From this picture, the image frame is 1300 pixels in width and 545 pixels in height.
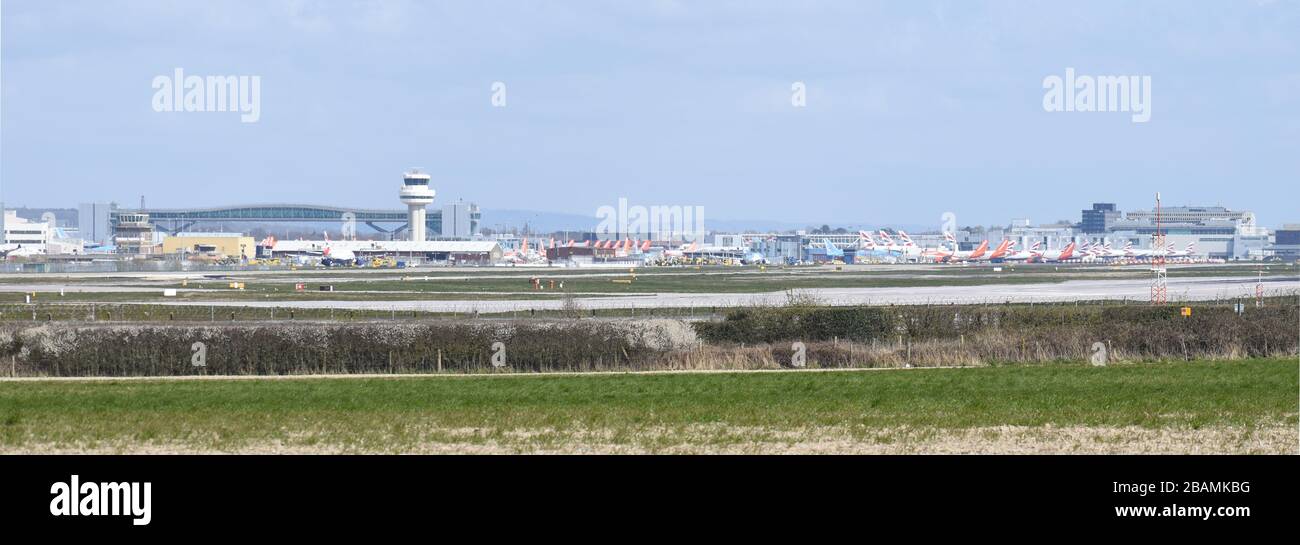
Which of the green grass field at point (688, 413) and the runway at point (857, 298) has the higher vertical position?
the runway at point (857, 298)

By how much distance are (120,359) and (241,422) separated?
1051 inches

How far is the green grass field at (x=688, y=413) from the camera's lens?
86.1 ft

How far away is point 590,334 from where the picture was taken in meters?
57.3

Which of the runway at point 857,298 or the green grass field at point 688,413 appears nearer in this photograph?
the green grass field at point 688,413

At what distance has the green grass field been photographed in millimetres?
26258

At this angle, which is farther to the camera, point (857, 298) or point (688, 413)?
point (857, 298)

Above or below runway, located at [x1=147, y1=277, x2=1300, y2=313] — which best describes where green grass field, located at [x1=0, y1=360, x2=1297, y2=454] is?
below

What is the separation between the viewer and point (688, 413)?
31.1 m

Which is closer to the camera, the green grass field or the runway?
the green grass field

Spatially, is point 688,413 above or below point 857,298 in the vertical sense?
below
